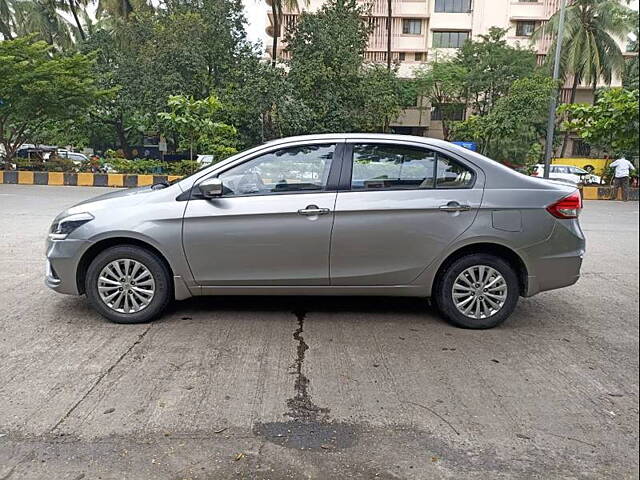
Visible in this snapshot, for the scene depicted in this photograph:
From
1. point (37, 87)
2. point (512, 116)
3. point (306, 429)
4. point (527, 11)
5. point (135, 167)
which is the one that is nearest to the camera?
point (306, 429)

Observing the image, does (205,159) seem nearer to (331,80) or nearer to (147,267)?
(331,80)

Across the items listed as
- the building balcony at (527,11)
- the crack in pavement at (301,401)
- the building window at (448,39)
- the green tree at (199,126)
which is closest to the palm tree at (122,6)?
the green tree at (199,126)

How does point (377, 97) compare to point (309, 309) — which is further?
point (377, 97)

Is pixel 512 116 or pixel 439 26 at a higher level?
pixel 439 26

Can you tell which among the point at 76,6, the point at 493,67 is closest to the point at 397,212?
the point at 493,67

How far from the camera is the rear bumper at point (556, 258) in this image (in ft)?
15.5

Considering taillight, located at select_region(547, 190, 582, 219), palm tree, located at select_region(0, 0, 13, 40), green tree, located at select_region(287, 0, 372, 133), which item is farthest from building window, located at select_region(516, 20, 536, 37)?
taillight, located at select_region(547, 190, 582, 219)

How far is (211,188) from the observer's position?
184 inches

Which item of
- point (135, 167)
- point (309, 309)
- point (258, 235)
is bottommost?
point (309, 309)

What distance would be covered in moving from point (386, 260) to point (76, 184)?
696 inches

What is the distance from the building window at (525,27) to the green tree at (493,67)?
33.4 ft

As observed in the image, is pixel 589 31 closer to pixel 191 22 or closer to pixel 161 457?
pixel 191 22

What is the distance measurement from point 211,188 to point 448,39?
125ft

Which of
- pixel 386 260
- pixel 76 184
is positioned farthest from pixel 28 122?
pixel 386 260
